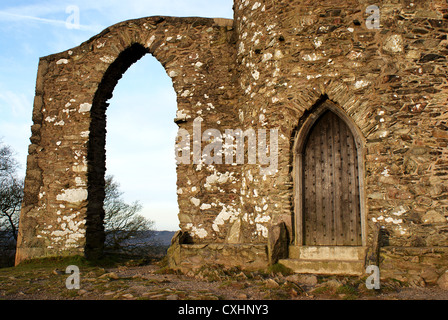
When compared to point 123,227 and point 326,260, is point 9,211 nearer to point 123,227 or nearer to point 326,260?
point 123,227

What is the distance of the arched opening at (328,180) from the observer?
6473 millimetres

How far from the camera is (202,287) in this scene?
18.6 feet

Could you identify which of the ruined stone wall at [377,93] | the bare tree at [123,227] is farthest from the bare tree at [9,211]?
the ruined stone wall at [377,93]

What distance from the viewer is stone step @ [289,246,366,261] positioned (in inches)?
243

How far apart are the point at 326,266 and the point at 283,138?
2.21m

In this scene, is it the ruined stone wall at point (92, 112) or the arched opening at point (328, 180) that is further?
the ruined stone wall at point (92, 112)

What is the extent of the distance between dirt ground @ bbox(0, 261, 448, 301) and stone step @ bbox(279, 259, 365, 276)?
8.5 inches

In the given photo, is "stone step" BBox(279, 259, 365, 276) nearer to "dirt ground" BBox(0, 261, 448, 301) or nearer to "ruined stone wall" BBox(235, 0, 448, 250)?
"dirt ground" BBox(0, 261, 448, 301)

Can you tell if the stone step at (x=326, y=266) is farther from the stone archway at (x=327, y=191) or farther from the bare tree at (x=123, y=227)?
the bare tree at (x=123, y=227)

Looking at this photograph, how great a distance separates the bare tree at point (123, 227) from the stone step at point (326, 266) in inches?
286

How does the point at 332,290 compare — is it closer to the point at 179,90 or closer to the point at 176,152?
the point at 176,152

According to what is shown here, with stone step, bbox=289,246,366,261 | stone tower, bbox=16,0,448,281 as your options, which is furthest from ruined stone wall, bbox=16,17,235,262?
stone step, bbox=289,246,366,261

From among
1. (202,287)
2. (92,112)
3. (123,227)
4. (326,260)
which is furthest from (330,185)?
(123,227)
